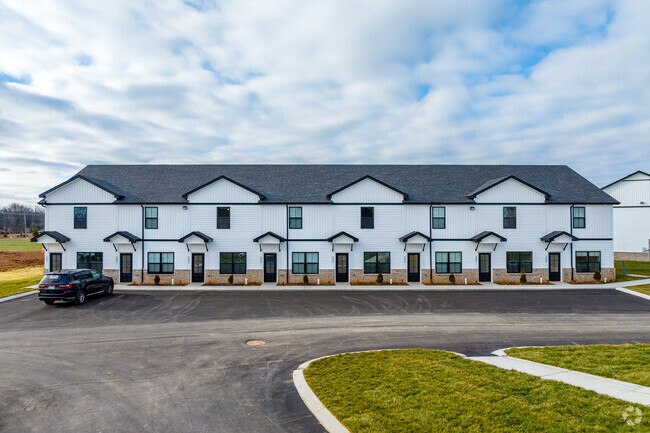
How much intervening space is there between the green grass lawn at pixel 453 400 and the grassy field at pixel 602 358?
1.87 m

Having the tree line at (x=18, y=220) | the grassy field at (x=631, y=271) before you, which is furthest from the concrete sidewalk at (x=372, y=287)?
the tree line at (x=18, y=220)

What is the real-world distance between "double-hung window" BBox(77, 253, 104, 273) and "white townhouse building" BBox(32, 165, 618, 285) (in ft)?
0.25

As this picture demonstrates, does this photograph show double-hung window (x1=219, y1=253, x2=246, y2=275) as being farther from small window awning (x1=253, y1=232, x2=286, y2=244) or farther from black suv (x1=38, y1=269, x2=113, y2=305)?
black suv (x1=38, y1=269, x2=113, y2=305)

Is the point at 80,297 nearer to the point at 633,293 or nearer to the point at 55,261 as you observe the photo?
the point at 55,261

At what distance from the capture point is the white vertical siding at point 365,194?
27531 mm

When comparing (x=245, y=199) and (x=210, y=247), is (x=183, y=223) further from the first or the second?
(x=245, y=199)

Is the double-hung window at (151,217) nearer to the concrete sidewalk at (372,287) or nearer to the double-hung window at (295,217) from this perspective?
the concrete sidewalk at (372,287)

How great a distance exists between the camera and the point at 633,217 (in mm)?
41625

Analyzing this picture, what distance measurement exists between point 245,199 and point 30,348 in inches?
661

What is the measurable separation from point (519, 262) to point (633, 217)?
83.9 feet

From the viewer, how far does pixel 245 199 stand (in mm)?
27359

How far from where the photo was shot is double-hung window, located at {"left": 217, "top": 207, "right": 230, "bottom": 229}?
2719 centimetres

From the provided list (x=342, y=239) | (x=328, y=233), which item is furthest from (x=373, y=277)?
(x=328, y=233)

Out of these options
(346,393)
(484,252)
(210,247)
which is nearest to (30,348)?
(346,393)
